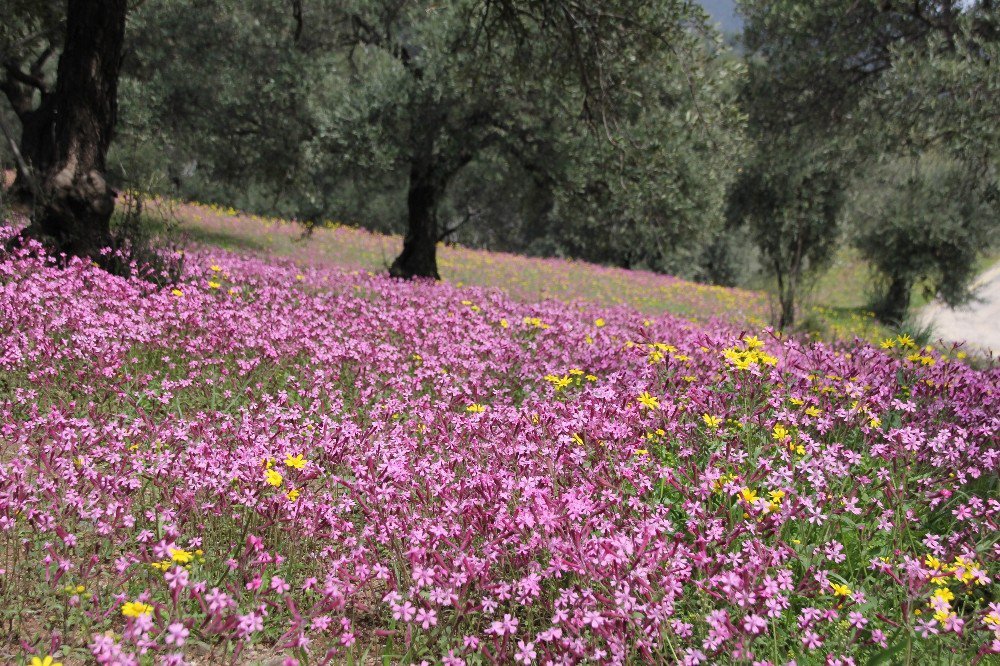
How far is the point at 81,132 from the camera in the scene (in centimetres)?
823

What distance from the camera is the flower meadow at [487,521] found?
2.50 m

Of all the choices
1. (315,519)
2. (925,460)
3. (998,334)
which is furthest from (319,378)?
(998,334)

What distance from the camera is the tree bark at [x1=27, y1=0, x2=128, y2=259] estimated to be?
7.98 metres

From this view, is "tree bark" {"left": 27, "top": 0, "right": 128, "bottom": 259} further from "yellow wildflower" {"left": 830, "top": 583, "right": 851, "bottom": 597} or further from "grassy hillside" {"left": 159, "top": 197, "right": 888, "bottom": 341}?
"yellow wildflower" {"left": 830, "top": 583, "right": 851, "bottom": 597}

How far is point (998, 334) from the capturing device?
28203mm

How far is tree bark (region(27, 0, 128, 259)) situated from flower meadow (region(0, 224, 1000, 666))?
3.47 metres

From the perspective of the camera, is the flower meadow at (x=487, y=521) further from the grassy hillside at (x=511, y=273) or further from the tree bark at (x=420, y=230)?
the grassy hillside at (x=511, y=273)

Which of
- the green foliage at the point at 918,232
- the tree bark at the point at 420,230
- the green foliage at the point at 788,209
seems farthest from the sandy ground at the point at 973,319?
the tree bark at the point at 420,230

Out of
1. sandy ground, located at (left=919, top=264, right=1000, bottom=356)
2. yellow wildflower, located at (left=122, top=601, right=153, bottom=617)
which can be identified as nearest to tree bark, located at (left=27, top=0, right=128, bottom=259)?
yellow wildflower, located at (left=122, top=601, right=153, bottom=617)

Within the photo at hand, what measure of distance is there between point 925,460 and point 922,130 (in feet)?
33.0

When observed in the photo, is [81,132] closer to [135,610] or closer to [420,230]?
[135,610]

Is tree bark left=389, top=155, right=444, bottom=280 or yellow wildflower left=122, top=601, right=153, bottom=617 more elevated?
tree bark left=389, top=155, right=444, bottom=280

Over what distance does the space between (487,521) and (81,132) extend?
27.5 feet

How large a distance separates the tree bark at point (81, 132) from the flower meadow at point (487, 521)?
3.47 metres
